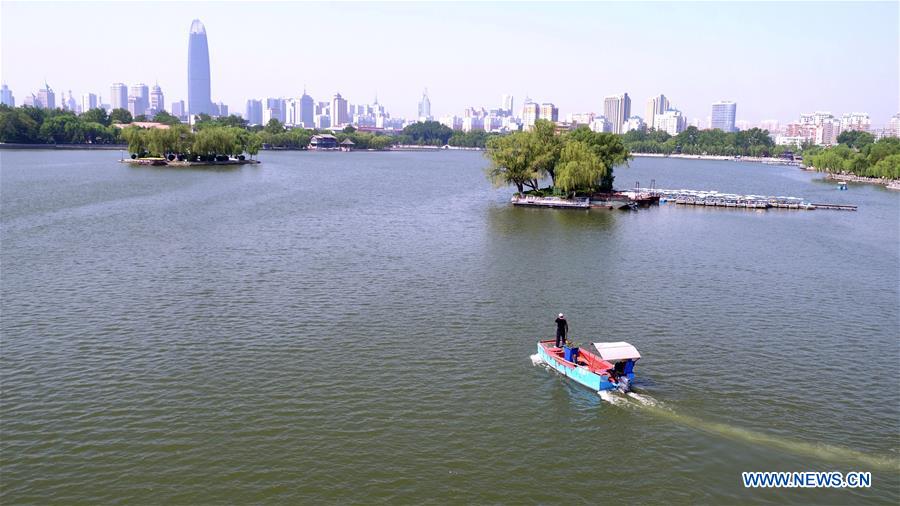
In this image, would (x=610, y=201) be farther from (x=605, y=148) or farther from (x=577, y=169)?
(x=605, y=148)

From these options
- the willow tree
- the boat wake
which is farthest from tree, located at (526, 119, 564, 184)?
the boat wake

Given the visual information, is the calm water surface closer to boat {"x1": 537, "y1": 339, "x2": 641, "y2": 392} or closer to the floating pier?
boat {"x1": 537, "y1": 339, "x2": 641, "y2": 392}

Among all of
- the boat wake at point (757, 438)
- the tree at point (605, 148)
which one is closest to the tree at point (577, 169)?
the tree at point (605, 148)

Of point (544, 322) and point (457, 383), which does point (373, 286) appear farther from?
point (457, 383)

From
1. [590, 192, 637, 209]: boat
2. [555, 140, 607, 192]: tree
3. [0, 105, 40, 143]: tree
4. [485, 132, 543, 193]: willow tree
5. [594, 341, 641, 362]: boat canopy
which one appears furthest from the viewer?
[0, 105, 40, 143]: tree

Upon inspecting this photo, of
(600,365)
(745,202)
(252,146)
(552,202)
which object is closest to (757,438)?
(600,365)

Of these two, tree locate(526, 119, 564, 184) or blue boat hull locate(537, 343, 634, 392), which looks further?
tree locate(526, 119, 564, 184)

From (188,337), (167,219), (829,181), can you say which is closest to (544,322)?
(188,337)
